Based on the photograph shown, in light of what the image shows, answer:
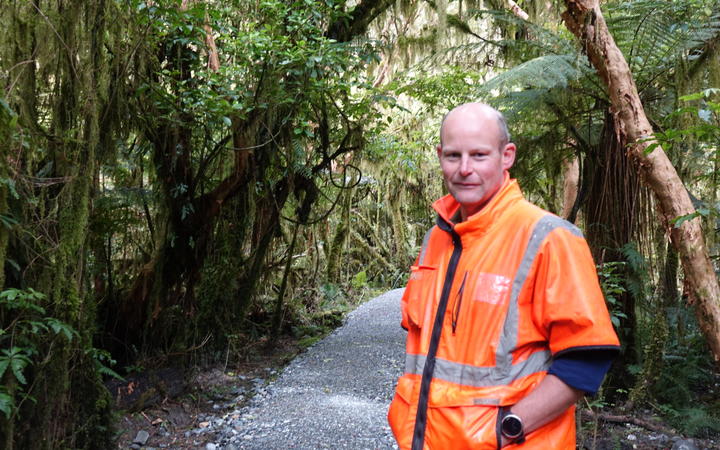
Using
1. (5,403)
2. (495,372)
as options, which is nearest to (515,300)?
(495,372)

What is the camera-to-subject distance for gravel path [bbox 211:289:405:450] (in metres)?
5.33

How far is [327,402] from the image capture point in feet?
21.1

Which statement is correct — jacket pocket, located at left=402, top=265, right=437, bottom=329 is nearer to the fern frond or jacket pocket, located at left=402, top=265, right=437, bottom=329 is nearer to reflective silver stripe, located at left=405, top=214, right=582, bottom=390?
reflective silver stripe, located at left=405, top=214, right=582, bottom=390

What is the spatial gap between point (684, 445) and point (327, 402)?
340 cm

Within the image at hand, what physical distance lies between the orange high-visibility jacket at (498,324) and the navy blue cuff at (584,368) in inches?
1.2

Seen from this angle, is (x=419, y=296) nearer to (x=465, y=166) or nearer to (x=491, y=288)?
(x=491, y=288)

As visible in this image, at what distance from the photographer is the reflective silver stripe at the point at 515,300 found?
1457 mm

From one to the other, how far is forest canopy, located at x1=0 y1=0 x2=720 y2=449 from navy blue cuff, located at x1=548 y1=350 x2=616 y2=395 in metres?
2.12

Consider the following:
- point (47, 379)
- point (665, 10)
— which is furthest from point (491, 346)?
point (665, 10)

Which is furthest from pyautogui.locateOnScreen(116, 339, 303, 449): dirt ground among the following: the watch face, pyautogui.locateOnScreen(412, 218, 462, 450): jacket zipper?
the watch face

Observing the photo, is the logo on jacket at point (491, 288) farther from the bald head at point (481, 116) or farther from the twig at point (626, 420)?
the twig at point (626, 420)

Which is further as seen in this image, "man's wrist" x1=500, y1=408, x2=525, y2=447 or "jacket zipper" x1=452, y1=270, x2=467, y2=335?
"jacket zipper" x1=452, y1=270, x2=467, y2=335

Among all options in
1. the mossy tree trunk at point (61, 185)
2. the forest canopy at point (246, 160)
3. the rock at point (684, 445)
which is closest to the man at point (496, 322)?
the forest canopy at point (246, 160)

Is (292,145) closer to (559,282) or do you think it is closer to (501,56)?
(501,56)
